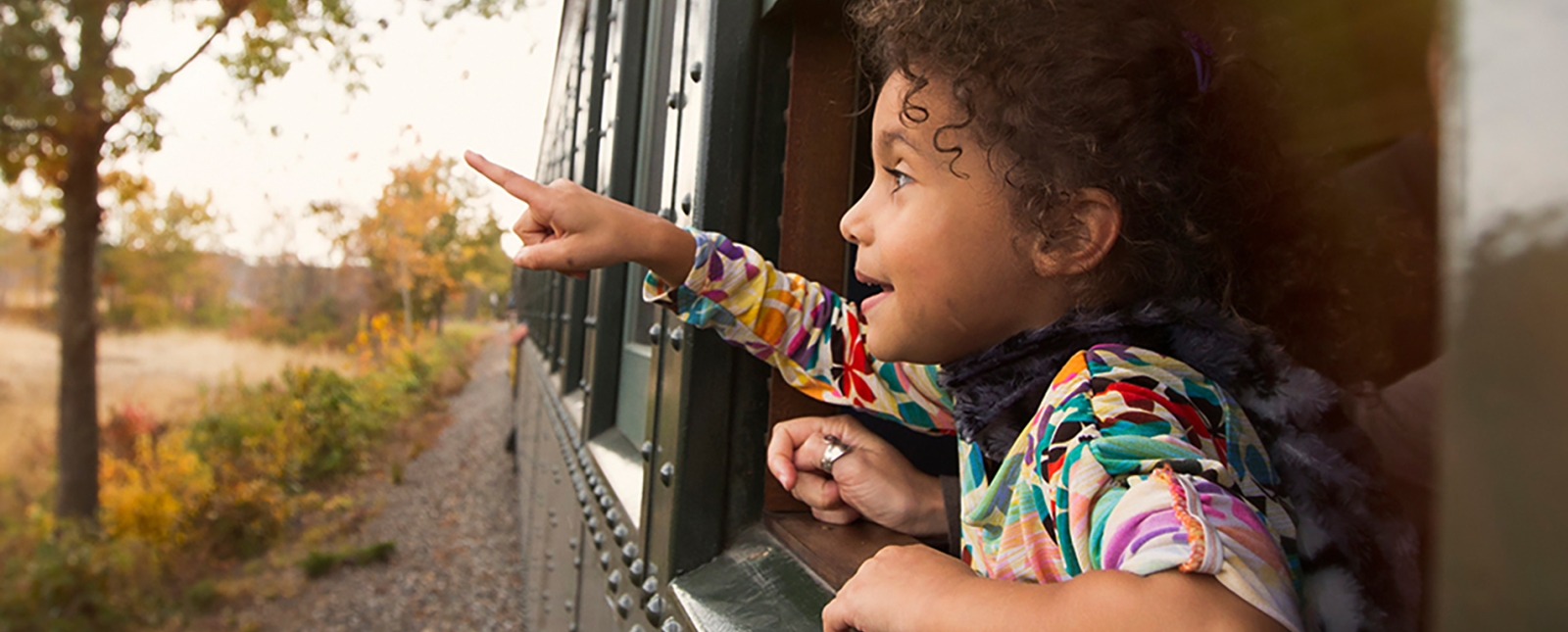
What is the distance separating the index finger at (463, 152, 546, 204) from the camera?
137cm

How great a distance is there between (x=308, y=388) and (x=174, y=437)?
242 cm

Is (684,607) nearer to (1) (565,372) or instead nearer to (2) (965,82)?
(2) (965,82)

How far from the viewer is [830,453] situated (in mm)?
1503

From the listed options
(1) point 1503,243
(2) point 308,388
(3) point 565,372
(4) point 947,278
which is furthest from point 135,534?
(1) point 1503,243

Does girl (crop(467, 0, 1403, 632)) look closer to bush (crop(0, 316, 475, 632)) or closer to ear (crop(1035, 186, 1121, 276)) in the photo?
ear (crop(1035, 186, 1121, 276))

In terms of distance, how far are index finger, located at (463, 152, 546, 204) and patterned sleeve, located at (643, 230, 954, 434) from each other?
282mm

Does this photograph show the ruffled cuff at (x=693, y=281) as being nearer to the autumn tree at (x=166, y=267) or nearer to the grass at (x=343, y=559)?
the grass at (x=343, y=559)

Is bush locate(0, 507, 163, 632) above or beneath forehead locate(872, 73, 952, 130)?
beneath

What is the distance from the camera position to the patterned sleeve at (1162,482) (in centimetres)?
67

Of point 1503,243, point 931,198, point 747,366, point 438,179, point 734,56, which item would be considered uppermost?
point 438,179

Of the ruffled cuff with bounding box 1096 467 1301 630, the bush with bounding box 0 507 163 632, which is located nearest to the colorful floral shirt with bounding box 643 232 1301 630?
the ruffled cuff with bounding box 1096 467 1301 630

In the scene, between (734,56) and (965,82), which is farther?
(734,56)

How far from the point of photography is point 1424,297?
1.37 m

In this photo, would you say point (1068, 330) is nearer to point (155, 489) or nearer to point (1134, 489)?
point (1134, 489)
